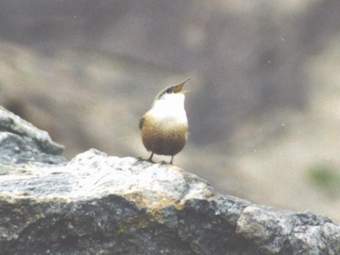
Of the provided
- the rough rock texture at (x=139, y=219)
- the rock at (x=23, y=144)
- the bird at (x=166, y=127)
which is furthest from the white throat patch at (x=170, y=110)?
the rock at (x=23, y=144)

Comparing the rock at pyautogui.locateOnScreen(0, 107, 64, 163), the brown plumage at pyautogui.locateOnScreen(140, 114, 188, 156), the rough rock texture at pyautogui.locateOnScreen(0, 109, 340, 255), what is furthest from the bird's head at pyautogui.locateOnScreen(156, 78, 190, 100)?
the rough rock texture at pyautogui.locateOnScreen(0, 109, 340, 255)

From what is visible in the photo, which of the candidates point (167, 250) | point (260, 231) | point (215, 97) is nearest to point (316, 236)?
point (260, 231)

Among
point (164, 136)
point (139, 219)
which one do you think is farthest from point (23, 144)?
point (139, 219)

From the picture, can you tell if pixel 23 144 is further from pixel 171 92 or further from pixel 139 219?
pixel 139 219

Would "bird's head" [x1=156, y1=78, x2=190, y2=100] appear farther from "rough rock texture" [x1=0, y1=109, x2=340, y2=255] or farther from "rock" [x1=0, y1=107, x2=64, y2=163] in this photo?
"rough rock texture" [x1=0, y1=109, x2=340, y2=255]

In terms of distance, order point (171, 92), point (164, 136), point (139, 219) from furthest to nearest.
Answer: point (171, 92) < point (164, 136) < point (139, 219)

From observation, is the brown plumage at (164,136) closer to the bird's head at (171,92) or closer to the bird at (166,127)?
the bird at (166,127)
